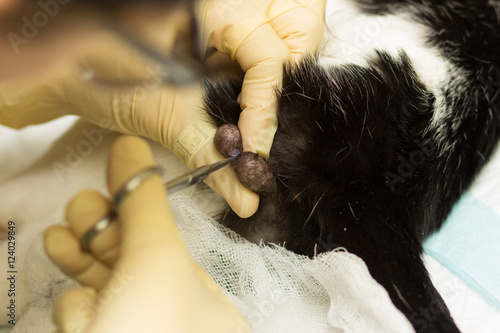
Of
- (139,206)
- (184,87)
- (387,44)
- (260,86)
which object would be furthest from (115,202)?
(387,44)

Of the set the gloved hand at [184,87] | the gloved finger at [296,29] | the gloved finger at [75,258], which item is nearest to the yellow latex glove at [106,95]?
the gloved hand at [184,87]

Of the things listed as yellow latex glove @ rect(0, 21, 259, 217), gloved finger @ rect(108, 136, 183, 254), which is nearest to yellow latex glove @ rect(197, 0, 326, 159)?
yellow latex glove @ rect(0, 21, 259, 217)

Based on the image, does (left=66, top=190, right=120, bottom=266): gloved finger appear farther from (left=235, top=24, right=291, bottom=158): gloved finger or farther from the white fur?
the white fur

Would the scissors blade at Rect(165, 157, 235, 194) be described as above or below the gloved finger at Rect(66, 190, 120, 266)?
below

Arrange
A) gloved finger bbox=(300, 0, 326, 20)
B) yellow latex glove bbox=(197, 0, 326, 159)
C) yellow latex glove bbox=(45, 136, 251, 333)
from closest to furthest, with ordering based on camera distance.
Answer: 1. yellow latex glove bbox=(45, 136, 251, 333)
2. yellow latex glove bbox=(197, 0, 326, 159)
3. gloved finger bbox=(300, 0, 326, 20)

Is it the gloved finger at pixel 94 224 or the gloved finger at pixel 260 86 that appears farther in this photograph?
the gloved finger at pixel 260 86

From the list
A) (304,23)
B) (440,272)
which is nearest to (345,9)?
(304,23)

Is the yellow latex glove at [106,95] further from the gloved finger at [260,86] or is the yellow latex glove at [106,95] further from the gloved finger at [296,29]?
the gloved finger at [296,29]

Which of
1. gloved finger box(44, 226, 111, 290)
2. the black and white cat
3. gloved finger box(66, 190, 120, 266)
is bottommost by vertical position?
the black and white cat
